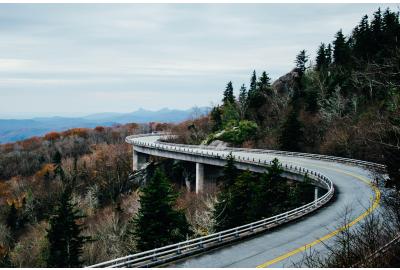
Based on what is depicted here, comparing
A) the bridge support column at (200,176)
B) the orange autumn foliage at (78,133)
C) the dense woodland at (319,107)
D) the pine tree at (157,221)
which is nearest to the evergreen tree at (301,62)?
the dense woodland at (319,107)

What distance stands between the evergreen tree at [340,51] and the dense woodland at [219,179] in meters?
Result: 0.25

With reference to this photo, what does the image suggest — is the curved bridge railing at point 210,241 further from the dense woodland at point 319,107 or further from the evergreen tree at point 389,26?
the evergreen tree at point 389,26

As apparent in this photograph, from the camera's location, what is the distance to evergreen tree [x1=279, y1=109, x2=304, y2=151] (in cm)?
6078

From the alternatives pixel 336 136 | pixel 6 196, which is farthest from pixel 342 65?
pixel 6 196

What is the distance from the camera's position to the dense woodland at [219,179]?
1205 inches

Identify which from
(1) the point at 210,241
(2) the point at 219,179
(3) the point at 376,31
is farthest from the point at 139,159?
(1) the point at 210,241

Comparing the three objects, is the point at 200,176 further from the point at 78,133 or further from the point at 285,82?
the point at 78,133

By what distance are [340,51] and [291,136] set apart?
31121 mm

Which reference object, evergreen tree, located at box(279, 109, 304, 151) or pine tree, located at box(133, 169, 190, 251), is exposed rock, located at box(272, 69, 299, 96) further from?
pine tree, located at box(133, 169, 190, 251)

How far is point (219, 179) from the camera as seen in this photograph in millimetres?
58031

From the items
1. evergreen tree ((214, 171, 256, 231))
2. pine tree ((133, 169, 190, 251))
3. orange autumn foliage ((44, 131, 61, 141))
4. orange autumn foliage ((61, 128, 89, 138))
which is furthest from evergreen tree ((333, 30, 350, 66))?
orange autumn foliage ((44, 131, 61, 141))

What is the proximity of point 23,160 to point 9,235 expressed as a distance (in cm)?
6761

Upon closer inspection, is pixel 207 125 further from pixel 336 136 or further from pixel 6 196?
pixel 6 196

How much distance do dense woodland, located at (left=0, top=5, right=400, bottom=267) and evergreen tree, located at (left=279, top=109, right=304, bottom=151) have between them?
0.53ft
